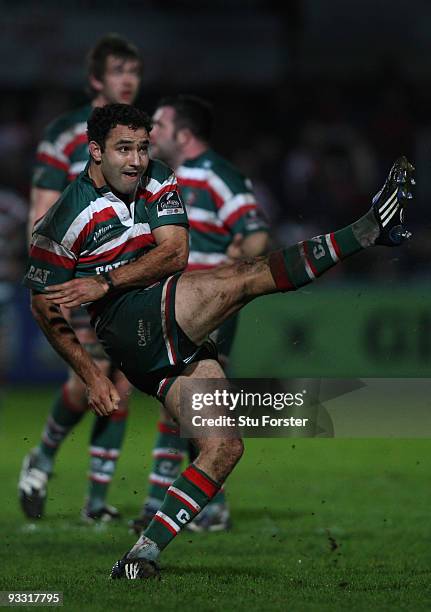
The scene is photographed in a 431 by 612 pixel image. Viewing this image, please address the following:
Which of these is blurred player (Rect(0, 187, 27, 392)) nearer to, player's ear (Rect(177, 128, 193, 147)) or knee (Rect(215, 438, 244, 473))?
player's ear (Rect(177, 128, 193, 147))

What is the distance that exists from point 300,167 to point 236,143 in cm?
152

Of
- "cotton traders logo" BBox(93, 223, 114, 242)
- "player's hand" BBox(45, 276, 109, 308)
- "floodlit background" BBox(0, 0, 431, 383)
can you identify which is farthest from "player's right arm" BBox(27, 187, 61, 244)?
"floodlit background" BBox(0, 0, 431, 383)

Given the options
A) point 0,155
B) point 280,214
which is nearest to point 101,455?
point 280,214

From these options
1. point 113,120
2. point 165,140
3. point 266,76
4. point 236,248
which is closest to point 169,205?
point 113,120

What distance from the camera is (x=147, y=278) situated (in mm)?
5801

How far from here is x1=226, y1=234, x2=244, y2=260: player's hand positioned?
772 centimetres

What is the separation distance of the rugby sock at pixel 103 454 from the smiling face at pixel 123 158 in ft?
7.31

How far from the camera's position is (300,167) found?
14.8 meters

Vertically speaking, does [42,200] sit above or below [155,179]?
below

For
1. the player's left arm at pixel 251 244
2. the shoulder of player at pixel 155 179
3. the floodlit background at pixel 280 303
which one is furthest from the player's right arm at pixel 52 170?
the shoulder of player at pixel 155 179

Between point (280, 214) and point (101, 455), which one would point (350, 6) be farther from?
point (101, 455)

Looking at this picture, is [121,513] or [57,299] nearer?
[57,299]

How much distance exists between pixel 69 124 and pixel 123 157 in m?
2.30

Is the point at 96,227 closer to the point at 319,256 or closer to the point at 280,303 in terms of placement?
the point at 319,256
